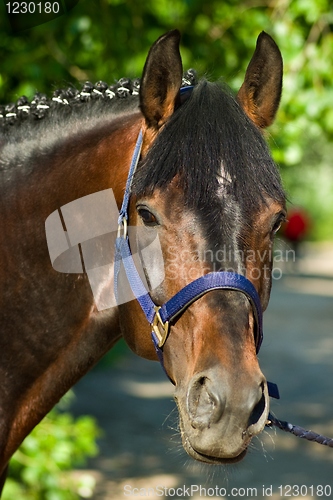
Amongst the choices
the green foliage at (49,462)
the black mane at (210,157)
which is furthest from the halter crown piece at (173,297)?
the green foliage at (49,462)

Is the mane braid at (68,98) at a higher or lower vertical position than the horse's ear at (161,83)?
lower

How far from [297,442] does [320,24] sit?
429 cm

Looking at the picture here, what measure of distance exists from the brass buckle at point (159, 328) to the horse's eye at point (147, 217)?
0.82ft

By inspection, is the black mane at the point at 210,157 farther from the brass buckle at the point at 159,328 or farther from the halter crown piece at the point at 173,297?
the brass buckle at the point at 159,328

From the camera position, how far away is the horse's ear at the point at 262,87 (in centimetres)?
214

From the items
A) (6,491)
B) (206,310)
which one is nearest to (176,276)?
(206,310)

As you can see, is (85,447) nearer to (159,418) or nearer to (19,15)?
(19,15)

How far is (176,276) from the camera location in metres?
1.88

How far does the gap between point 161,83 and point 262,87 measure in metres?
0.37

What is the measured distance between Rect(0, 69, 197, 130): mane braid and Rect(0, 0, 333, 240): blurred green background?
1.80 metres

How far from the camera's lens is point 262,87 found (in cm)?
A: 218
